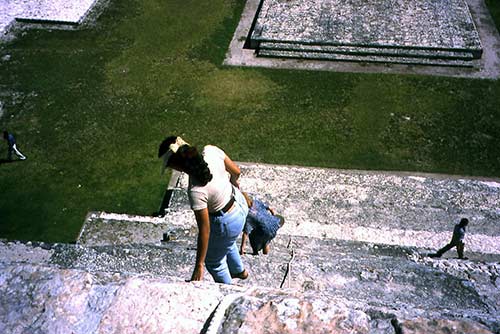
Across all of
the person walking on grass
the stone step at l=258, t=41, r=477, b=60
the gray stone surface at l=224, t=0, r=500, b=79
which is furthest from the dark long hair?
the stone step at l=258, t=41, r=477, b=60

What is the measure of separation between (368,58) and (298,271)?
9.12 metres

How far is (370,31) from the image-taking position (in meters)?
13.6

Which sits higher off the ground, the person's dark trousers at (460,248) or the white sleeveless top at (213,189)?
the white sleeveless top at (213,189)

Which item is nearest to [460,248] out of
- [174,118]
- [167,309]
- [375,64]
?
[167,309]

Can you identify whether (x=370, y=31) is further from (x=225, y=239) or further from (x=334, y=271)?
(x=225, y=239)

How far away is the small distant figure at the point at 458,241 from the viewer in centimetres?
701

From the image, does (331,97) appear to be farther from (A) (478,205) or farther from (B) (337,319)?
(B) (337,319)

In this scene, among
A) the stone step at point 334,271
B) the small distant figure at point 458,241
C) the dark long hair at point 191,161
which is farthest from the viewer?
the small distant figure at point 458,241

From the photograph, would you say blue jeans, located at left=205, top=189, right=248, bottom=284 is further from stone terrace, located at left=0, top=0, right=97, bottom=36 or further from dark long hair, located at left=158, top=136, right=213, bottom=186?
stone terrace, located at left=0, top=0, right=97, bottom=36

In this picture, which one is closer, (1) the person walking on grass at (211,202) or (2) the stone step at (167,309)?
(2) the stone step at (167,309)

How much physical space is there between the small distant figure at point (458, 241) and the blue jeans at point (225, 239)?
3721 millimetres

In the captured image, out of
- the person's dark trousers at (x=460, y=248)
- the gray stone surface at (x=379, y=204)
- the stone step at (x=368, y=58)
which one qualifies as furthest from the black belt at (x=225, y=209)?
Result: the stone step at (x=368, y=58)

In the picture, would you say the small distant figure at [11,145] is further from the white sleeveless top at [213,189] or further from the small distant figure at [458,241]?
the small distant figure at [458,241]

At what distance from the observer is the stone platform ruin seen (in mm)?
12961
